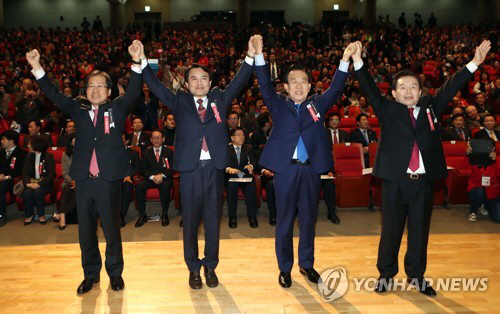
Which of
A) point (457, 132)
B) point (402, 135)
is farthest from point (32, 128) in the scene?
point (457, 132)

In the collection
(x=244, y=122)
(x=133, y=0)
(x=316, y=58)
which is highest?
(x=133, y=0)

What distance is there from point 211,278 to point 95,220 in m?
0.95

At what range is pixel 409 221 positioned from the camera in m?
3.21

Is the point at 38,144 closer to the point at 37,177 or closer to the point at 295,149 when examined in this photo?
the point at 37,177

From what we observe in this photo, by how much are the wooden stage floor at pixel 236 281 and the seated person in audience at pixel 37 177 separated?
67.7 inches

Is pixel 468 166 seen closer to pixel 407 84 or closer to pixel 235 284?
pixel 407 84

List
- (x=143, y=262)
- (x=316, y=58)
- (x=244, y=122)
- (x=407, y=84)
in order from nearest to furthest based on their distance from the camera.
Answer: (x=407, y=84)
(x=143, y=262)
(x=244, y=122)
(x=316, y=58)

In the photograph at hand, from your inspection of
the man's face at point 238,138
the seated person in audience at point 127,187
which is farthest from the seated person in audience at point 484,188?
the seated person in audience at point 127,187

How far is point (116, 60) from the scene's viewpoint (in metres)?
14.2

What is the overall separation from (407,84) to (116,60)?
12.6 m

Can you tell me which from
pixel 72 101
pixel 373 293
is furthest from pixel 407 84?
pixel 72 101

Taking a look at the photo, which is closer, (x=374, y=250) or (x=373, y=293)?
(x=373, y=293)

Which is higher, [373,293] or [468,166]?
[468,166]

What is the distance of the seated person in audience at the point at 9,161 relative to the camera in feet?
19.5
